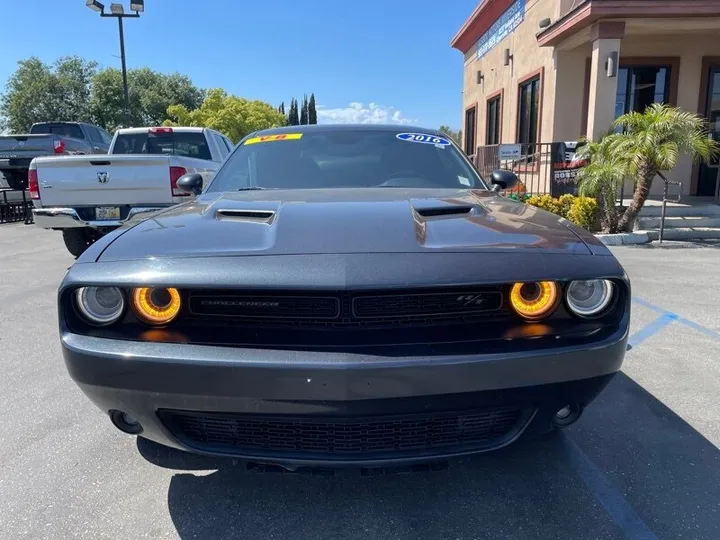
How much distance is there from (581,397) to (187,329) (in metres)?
1.37

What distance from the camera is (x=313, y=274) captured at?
1.76m

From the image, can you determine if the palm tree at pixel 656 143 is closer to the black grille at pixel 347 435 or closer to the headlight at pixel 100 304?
the black grille at pixel 347 435

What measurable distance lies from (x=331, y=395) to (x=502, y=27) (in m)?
16.9

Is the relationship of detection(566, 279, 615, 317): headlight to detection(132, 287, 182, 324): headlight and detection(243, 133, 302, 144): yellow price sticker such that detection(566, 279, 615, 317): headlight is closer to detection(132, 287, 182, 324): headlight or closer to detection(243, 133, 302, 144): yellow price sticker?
detection(132, 287, 182, 324): headlight

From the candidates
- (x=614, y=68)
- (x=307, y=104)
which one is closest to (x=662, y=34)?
(x=614, y=68)

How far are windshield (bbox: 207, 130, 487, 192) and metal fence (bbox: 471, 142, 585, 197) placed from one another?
23.1 feet

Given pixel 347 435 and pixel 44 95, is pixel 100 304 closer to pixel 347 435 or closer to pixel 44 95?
pixel 347 435

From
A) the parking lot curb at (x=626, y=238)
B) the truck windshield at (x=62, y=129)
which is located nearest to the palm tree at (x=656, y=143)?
the parking lot curb at (x=626, y=238)

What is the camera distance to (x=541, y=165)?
12.4 meters

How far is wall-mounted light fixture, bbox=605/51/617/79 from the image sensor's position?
9.66 metres

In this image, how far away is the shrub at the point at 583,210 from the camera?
910cm

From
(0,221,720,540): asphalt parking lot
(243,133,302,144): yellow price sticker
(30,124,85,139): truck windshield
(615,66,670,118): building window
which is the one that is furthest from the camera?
(30,124,85,139): truck windshield

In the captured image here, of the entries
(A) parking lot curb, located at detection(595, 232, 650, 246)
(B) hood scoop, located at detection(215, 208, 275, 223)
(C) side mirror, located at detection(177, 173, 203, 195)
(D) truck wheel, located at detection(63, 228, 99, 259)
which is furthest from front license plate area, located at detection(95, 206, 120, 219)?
(A) parking lot curb, located at detection(595, 232, 650, 246)

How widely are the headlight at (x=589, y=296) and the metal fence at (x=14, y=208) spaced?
13662mm
